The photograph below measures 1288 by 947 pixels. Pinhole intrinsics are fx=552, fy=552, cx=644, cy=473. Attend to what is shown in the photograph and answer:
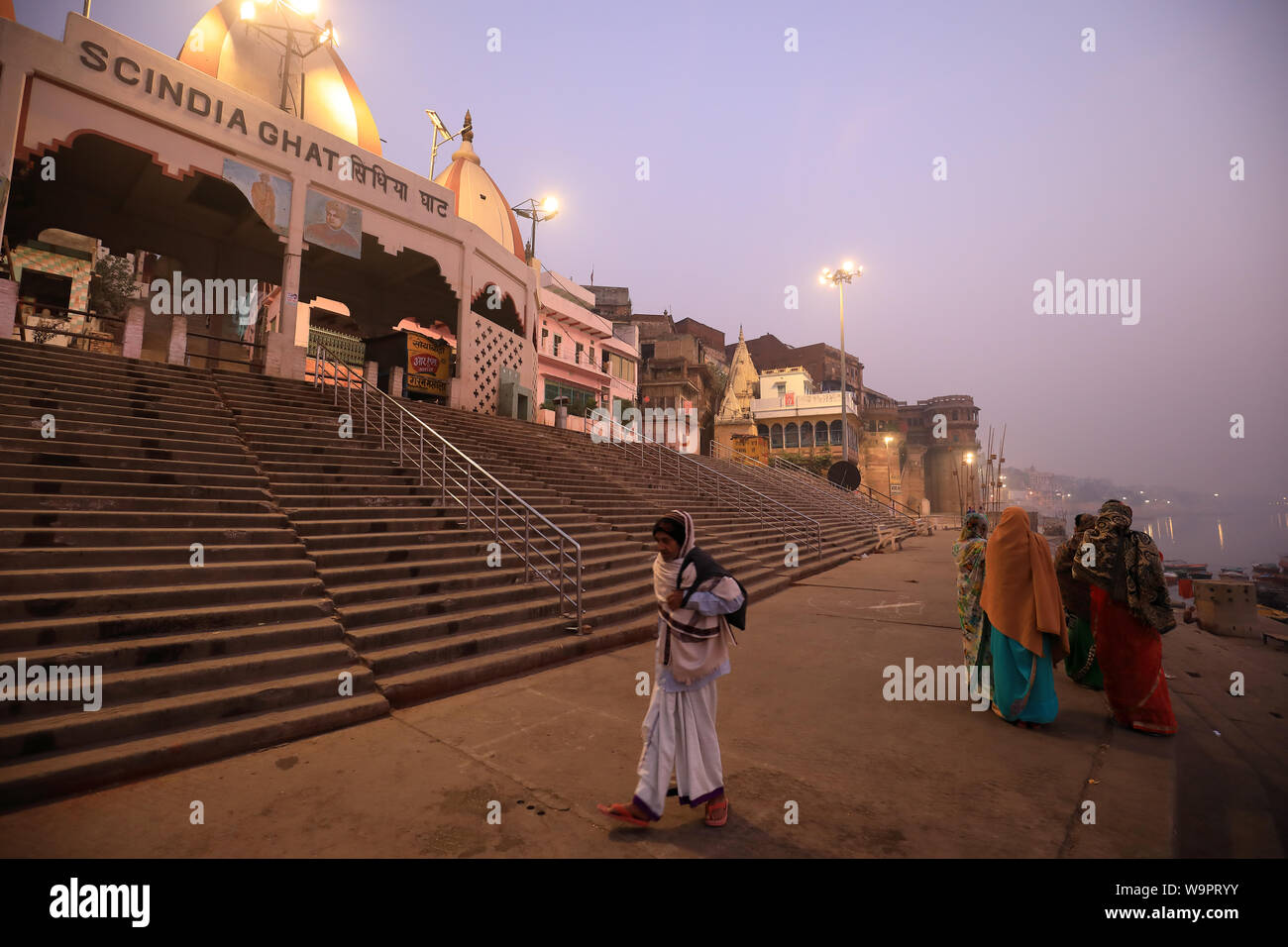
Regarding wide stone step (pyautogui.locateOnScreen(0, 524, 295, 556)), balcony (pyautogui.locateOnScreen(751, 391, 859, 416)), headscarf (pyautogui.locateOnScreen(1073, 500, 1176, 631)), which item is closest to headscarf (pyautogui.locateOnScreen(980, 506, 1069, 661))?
headscarf (pyautogui.locateOnScreen(1073, 500, 1176, 631))

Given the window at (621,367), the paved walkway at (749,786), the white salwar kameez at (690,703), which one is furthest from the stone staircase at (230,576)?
the window at (621,367)

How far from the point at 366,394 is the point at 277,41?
12.0 m

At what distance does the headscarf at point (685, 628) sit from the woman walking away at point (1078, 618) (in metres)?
4.10

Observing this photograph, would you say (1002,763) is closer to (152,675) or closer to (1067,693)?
(1067,693)

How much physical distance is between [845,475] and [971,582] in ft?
69.3

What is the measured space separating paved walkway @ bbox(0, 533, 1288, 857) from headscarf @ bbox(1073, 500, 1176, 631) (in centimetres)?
92

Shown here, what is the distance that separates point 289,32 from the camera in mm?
14523

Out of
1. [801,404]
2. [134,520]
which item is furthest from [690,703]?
[801,404]

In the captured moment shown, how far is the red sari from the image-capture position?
4168mm

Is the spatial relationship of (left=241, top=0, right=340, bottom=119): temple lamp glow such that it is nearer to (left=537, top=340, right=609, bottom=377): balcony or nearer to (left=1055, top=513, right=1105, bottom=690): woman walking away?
(left=537, top=340, right=609, bottom=377): balcony

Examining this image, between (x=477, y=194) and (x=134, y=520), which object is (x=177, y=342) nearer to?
(x=134, y=520)

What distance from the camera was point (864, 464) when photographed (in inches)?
1518
